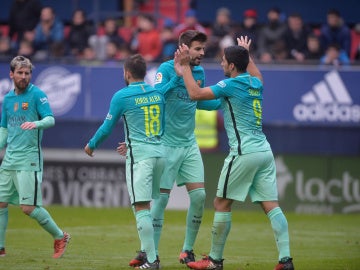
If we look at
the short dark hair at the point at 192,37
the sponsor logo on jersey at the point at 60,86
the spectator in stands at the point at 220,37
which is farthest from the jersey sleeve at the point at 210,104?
the spectator in stands at the point at 220,37

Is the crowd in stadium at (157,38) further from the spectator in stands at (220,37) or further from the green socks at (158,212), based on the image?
the green socks at (158,212)

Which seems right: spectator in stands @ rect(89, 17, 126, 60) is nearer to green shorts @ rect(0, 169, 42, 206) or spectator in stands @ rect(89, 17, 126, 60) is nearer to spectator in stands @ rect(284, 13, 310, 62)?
spectator in stands @ rect(284, 13, 310, 62)

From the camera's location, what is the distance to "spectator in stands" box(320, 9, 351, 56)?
19.7 metres

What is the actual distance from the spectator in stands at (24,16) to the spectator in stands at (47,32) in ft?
1.28

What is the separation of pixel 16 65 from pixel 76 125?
8665mm

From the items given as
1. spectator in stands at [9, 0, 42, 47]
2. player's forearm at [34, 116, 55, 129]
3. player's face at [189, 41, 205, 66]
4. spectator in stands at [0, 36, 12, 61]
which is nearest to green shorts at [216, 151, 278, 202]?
player's face at [189, 41, 205, 66]

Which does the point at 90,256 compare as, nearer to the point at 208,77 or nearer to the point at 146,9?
the point at 208,77

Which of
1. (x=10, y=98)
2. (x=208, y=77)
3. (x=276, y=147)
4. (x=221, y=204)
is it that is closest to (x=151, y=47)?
(x=208, y=77)

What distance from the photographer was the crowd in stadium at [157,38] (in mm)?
19297

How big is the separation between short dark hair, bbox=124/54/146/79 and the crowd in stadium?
8.95 m

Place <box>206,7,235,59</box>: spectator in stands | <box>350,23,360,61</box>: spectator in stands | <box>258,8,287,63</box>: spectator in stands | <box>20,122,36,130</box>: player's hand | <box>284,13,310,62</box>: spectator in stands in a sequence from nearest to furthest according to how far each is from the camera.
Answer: <box>20,122,36,130</box>: player's hand < <box>258,8,287,63</box>: spectator in stands < <box>284,13,310,62</box>: spectator in stands < <box>206,7,235,59</box>: spectator in stands < <box>350,23,360,61</box>: spectator in stands

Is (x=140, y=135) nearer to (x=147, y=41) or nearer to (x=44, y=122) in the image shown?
(x=44, y=122)

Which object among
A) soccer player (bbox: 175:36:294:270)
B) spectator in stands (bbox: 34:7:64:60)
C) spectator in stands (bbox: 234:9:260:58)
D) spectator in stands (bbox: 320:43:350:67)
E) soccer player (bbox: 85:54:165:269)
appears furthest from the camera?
spectator in stands (bbox: 34:7:64:60)

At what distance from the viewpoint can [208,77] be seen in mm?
18500
